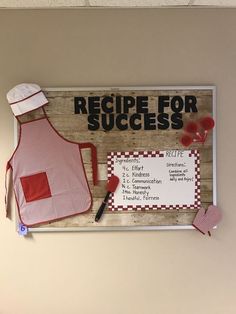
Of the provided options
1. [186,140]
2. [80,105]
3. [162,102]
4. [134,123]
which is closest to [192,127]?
[186,140]

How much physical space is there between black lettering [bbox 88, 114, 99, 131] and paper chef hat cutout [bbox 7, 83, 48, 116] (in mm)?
277

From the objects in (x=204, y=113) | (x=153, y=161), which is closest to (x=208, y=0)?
(x=204, y=113)

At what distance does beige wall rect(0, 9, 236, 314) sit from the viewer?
2287mm

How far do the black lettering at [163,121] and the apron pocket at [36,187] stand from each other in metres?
0.72

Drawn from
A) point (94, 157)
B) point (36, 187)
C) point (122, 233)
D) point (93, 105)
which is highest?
point (93, 105)

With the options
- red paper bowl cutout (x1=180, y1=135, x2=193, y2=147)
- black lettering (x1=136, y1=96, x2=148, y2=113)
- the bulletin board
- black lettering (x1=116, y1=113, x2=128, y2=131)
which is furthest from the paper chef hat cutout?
red paper bowl cutout (x1=180, y1=135, x2=193, y2=147)

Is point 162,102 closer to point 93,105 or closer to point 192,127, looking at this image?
point 192,127

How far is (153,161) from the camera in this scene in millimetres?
2299

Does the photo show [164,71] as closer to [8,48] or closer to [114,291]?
[8,48]

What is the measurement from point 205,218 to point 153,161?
0.44 metres

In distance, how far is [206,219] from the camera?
2293 mm

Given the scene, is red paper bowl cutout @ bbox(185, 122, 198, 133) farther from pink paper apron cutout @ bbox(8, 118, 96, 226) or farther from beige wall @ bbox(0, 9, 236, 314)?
pink paper apron cutout @ bbox(8, 118, 96, 226)

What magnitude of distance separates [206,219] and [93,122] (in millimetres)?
856

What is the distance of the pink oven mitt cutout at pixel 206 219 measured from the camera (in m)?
2.29
